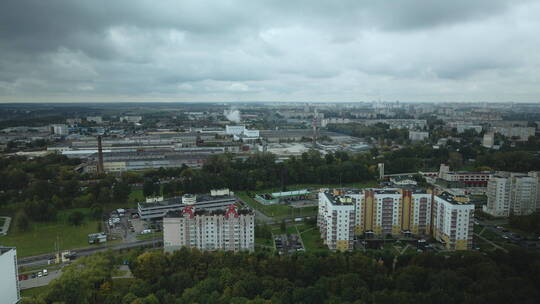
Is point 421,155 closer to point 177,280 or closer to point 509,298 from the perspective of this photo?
point 509,298

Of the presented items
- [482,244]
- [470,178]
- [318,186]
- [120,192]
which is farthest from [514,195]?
[120,192]

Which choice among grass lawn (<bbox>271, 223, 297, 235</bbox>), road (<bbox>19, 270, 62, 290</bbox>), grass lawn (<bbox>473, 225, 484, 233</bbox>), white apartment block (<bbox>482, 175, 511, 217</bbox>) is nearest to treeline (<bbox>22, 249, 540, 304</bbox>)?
road (<bbox>19, 270, 62, 290</bbox>)

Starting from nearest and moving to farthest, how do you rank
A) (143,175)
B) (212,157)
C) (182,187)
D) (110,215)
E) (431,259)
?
(431,259) → (110,215) → (182,187) → (143,175) → (212,157)

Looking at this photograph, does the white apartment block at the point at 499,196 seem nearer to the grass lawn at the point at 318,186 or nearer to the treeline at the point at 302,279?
the grass lawn at the point at 318,186

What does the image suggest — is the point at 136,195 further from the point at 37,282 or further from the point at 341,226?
the point at 341,226

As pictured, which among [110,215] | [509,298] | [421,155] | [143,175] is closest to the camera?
[509,298]

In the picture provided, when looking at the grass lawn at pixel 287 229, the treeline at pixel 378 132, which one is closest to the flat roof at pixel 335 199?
the grass lawn at pixel 287 229

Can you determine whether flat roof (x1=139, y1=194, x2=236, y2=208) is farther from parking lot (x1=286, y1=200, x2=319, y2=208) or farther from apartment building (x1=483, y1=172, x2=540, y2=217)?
apartment building (x1=483, y1=172, x2=540, y2=217)

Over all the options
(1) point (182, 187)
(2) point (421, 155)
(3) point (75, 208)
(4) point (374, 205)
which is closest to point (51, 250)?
A: (3) point (75, 208)
